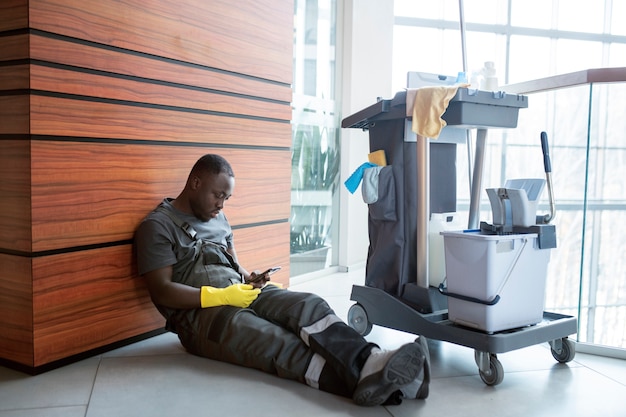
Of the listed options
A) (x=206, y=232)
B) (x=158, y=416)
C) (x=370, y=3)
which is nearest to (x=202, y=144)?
(x=206, y=232)

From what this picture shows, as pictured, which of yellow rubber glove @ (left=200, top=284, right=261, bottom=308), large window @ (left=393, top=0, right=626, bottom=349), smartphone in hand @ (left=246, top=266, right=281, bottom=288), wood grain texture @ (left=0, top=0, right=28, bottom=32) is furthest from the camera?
large window @ (left=393, top=0, right=626, bottom=349)

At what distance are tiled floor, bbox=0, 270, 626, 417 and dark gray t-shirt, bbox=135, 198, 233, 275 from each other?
1.20 feet

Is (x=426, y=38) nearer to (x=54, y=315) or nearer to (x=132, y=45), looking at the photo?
(x=132, y=45)

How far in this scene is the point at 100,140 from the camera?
2217mm

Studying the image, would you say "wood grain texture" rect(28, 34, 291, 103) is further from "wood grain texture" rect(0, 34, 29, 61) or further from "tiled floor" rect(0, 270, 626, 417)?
"tiled floor" rect(0, 270, 626, 417)

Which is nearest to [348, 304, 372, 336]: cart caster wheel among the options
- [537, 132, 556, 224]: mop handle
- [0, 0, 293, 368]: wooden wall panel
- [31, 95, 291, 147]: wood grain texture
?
[0, 0, 293, 368]: wooden wall panel

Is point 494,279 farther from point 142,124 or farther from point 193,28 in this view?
point 193,28

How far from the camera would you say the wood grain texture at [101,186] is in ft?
6.62

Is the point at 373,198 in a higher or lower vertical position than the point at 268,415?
higher

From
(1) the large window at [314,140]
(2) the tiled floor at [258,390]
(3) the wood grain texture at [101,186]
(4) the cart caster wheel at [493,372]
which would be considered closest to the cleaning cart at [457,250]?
(4) the cart caster wheel at [493,372]

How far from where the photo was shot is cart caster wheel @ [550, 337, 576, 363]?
224 cm

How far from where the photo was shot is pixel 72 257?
213 centimetres

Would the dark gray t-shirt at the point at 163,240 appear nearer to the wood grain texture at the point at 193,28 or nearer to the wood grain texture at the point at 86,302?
the wood grain texture at the point at 86,302

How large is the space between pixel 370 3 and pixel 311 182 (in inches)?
55.9
